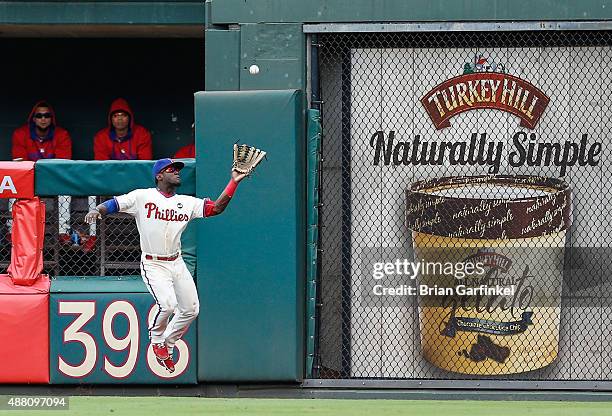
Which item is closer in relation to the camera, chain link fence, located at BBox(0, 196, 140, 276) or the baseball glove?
the baseball glove

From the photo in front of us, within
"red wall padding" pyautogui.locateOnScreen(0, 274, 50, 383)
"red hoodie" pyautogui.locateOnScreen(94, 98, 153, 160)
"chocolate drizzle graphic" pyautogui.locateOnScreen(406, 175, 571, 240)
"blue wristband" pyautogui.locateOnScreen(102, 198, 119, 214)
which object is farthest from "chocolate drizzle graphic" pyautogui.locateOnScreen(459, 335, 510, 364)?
"red hoodie" pyautogui.locateOnScreen(94, 98, 153, 160)

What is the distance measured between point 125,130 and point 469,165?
468cm

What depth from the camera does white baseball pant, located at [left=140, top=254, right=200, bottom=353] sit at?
801 cm

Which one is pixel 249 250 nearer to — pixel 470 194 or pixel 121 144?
pixel 470 194

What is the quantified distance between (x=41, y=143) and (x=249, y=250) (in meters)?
4.63

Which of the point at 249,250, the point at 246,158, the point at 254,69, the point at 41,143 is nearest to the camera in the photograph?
the point at 246,158

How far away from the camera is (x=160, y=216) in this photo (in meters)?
7.98

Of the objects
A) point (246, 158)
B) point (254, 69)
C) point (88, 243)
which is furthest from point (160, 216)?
point (254, 69)

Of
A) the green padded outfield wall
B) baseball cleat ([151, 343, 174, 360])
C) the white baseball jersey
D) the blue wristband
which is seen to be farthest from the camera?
the green padded outfield wall

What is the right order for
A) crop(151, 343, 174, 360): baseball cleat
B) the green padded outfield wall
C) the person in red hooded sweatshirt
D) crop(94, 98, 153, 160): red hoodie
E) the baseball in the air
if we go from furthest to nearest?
the person in red hooded sweatshirt, crop(94, 98, 153, 160): red hoodie, the baseball in the air, the green padded outfield wall, crop(151, 343, 174, 360): baseball cleat

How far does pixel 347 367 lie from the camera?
870cm

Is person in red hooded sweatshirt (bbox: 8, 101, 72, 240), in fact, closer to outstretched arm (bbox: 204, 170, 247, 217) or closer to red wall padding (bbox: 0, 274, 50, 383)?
red wall padding (bbox: 0, 274, 50, 383)

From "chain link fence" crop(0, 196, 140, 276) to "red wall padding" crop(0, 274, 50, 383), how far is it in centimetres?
30

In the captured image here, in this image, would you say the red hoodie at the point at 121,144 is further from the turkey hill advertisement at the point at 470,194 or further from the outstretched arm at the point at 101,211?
the outstretched arm at the point at 101,211
